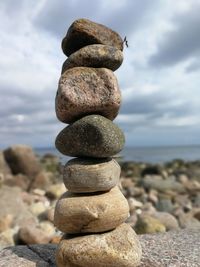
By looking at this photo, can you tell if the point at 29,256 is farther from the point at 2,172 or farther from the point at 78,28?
the point at 2,172

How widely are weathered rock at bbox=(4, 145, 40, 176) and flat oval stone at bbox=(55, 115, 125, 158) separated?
17.7 m

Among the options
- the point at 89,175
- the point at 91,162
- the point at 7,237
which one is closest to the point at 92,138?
the point at 91,162

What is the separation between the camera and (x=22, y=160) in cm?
2422

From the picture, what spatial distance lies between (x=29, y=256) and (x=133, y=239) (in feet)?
5.47

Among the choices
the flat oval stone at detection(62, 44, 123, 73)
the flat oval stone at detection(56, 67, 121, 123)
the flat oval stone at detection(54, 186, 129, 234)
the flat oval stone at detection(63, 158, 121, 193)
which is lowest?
the flat oval stone at detection(54, 186, 129, 234)

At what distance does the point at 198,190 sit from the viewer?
80.3ft

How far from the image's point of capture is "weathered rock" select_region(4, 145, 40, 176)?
78.4ft

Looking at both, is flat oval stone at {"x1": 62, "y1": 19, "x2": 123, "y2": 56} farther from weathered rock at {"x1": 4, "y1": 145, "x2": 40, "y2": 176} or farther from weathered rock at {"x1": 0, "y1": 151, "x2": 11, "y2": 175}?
weathered rock at {"x1": 0, "y1": 151, "x2": 11, "y2": 175}

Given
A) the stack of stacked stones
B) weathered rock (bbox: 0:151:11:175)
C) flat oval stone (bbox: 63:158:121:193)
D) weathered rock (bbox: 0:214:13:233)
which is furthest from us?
weathered rock (bbox: 0:151:11:175)

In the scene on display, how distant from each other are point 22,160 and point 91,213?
18.8 meters

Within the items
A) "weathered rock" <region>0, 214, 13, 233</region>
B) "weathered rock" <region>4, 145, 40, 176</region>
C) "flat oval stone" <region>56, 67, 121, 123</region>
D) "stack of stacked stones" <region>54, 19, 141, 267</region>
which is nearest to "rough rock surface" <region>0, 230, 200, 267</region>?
"stack of stacked stones" <region>54, 19, 141, 267</region>

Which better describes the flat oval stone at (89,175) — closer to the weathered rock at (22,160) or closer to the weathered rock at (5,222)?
the weathered rock at (5,222)

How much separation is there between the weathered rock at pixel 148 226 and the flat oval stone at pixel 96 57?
570 centimetres

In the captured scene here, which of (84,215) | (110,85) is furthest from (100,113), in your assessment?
(84,215)
